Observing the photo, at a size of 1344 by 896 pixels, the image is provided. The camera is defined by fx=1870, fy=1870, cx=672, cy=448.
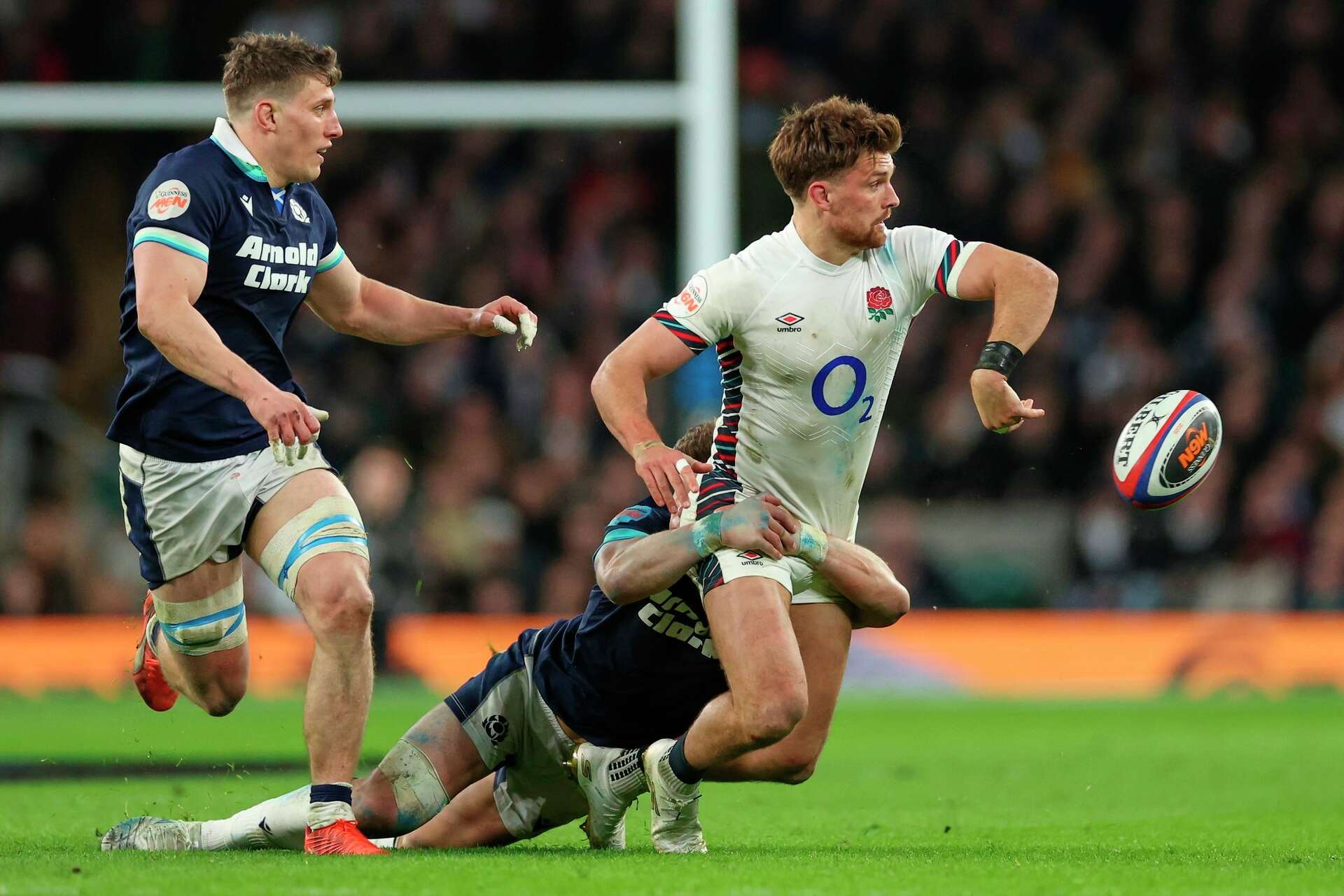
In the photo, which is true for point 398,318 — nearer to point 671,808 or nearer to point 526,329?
point 526,329

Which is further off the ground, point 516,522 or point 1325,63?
point 1325,63

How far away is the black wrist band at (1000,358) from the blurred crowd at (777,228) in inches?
297

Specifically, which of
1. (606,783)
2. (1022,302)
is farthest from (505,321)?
(1022,302)

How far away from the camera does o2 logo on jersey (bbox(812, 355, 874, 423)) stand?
19.2 ft

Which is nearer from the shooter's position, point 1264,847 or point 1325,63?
point 1264,847

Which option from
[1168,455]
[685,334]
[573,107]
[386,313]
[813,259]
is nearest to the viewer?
[685,334]

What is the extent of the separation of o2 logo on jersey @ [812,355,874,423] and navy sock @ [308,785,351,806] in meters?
1.87

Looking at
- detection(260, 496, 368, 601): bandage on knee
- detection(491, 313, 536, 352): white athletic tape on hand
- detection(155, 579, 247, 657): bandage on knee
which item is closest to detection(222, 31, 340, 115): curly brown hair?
detection(491, 313, 536, 352): white athletic tape on hand

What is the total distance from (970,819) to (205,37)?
10.8 meters

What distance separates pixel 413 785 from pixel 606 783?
Result: 59 cm

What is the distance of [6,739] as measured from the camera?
1035 centimetres

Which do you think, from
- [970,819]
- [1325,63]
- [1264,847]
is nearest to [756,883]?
[1264,847]

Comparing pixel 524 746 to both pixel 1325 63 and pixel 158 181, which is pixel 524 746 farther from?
pixel 1325 63

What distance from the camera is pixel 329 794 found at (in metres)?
5.39
